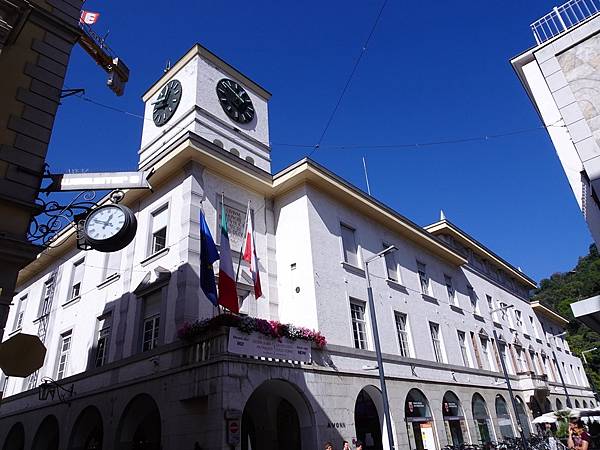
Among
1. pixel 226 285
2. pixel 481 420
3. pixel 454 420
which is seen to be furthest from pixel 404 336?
pixel 226 285

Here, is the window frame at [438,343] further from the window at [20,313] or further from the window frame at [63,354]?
the window at [20,313]

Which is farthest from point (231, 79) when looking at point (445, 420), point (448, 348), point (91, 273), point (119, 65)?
point (445, 420)

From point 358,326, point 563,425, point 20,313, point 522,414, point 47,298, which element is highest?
point 20,313

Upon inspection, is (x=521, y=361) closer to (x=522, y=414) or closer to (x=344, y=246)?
(x=522, y=414)

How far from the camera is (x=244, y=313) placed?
16562 mm

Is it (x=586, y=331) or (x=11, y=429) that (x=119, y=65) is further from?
(x=586, y=331)

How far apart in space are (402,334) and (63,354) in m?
16.5

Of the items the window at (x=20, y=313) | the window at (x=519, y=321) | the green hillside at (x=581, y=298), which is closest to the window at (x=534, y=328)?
the window at (x=519, y=321)

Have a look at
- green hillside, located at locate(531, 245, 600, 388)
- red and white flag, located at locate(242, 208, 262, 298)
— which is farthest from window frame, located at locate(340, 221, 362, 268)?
green hillside, located at locate(531, 245, 600, 388)

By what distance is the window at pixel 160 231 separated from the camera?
1769 centimetres

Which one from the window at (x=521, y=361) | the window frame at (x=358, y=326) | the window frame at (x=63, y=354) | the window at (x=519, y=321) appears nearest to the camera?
the window frame at (x=358, y=326)

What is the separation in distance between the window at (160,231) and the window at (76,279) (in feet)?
22.1

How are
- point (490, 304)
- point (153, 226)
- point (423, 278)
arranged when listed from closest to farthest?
point (153, 226)
point (423, 278)
point (490, 304)

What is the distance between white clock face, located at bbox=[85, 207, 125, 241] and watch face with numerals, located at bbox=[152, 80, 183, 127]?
1558 cm
